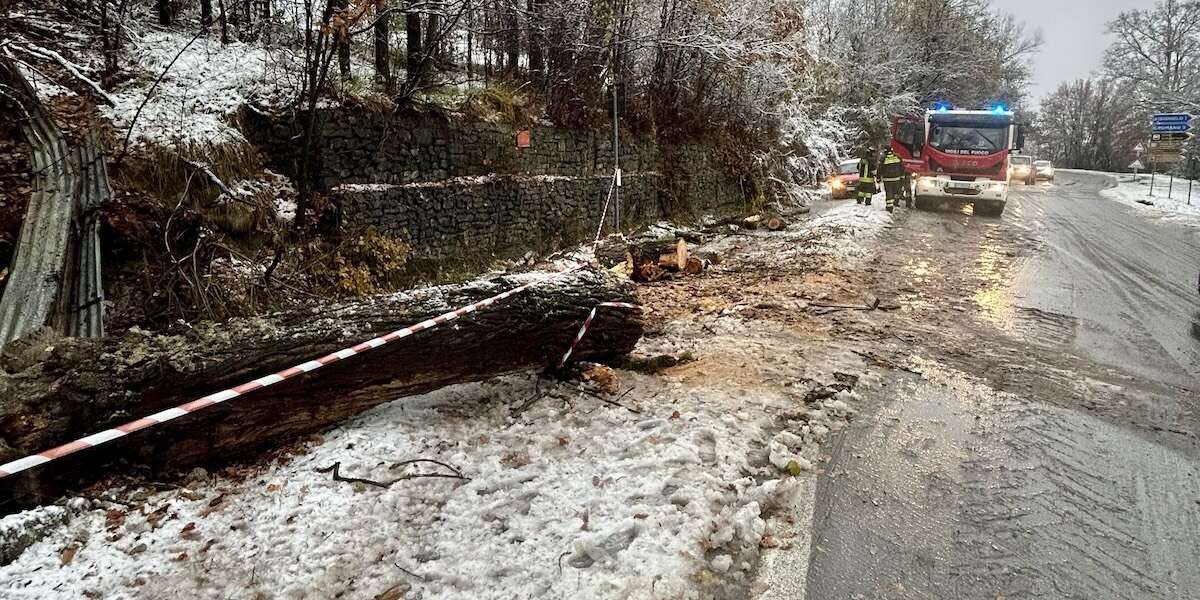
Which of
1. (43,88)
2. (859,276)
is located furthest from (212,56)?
(859,276)

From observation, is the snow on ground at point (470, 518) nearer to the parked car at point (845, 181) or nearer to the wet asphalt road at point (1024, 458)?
the wet asphalt road at point (1024, 458)

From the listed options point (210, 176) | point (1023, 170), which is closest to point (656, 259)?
point (210, 176)

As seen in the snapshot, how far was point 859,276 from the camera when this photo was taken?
9.39 meters

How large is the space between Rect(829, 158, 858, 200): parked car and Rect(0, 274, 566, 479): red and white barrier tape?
66.7 ft

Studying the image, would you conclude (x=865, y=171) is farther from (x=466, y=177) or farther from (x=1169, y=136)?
(x=1169, y=136)

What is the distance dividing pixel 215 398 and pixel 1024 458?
5.10 metres

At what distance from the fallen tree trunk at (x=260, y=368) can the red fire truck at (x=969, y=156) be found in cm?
1414

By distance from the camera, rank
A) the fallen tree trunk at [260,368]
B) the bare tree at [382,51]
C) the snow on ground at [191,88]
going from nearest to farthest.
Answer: the fallen tree trunk at [260,368], the snow on ground at [191,88], the bare tree at [382,51]

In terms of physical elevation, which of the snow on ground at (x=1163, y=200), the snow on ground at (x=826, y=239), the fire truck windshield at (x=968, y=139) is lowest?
the snow on ground at (x=826, y=239)

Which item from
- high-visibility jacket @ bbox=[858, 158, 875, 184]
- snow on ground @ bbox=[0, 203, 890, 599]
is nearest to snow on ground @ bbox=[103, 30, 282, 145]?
snow on ground @ bbox=[0, 203, 890, 599]

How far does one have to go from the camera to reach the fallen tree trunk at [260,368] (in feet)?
10.2

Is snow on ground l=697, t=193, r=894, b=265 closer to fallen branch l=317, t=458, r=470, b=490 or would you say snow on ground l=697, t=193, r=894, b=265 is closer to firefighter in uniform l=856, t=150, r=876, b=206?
firefighter in uniform l=856, t=150, r=876, b=206

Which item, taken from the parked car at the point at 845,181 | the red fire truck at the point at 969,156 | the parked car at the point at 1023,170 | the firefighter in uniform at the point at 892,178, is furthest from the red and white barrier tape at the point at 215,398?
the parked car at the point at 1023,170

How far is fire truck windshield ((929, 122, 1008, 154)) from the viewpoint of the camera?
50.1 feet
